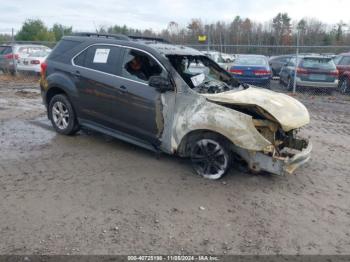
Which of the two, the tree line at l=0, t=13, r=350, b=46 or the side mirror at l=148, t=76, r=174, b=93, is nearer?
the side mirror at l=148, t=76, r=174, b=93

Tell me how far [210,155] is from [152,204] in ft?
3.76

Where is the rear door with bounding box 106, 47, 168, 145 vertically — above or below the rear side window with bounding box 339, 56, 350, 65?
below

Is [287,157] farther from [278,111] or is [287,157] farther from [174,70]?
[174,70]

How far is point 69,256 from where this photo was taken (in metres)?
3.24

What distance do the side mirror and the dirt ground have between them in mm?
1188

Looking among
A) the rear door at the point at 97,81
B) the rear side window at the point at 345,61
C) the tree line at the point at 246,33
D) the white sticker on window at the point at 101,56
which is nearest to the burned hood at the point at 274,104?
the rear door at the point at 97,81

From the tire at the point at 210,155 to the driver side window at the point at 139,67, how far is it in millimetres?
1175

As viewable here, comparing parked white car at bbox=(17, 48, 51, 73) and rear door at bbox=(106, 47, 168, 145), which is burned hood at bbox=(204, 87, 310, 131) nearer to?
rear door at bbox=(106, 47, 168, 145)

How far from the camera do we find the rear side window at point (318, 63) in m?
13.2

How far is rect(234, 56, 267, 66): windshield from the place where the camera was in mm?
14266

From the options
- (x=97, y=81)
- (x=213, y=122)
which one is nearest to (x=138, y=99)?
(x=97, y=81)

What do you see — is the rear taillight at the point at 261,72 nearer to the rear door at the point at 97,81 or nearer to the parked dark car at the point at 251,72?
the parked dark car at the point at 251,72

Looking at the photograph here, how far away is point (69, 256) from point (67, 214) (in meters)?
0.79

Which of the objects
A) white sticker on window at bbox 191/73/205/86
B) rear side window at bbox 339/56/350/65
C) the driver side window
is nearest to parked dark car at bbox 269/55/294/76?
rear side window at bbox 339/56/350/65
